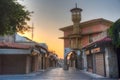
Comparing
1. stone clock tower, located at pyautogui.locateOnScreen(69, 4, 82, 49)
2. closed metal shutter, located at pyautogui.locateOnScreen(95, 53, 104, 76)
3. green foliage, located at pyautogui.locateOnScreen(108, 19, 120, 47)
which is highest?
stone clock tower, located at pyautogui.locateOnScreen(69, 4, 82, 49)

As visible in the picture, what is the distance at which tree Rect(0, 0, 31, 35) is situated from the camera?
13352 millimetres

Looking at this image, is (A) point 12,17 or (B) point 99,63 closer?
(A) point 12,17

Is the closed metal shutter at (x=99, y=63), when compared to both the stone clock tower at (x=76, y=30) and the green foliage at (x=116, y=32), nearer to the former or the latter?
the green foliage at (x=116, y=32)

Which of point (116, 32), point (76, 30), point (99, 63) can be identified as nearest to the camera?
point (116, 32)

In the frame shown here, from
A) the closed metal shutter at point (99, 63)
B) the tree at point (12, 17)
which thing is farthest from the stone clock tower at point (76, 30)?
the tree at point (12, 17)

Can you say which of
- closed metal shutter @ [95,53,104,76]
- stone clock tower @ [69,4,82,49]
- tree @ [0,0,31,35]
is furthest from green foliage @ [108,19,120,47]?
stone clock tower @ [69,4,82,49]

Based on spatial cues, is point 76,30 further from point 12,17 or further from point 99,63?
point 12,17

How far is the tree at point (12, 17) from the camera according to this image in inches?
526

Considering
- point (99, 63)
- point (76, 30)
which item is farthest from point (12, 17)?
point (76, 30)

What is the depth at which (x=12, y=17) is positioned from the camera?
48.1 feet

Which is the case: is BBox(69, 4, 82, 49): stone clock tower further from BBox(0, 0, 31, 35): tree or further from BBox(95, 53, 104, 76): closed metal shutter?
BBox(0, 0, 31, 35): tree

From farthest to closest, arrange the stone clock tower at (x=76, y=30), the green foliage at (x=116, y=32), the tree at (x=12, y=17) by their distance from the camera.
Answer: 1. the stone clock tower at (x=76, y=30)
2. the green foliage at (x=116, y=32)
3. the tree at (x=12, y=17)

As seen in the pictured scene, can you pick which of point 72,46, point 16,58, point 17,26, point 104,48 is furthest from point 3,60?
point 72,46

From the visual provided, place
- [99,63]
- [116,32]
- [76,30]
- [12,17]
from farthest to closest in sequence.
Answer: [76,30]
[99,63]
[116,32]
[12,17]
